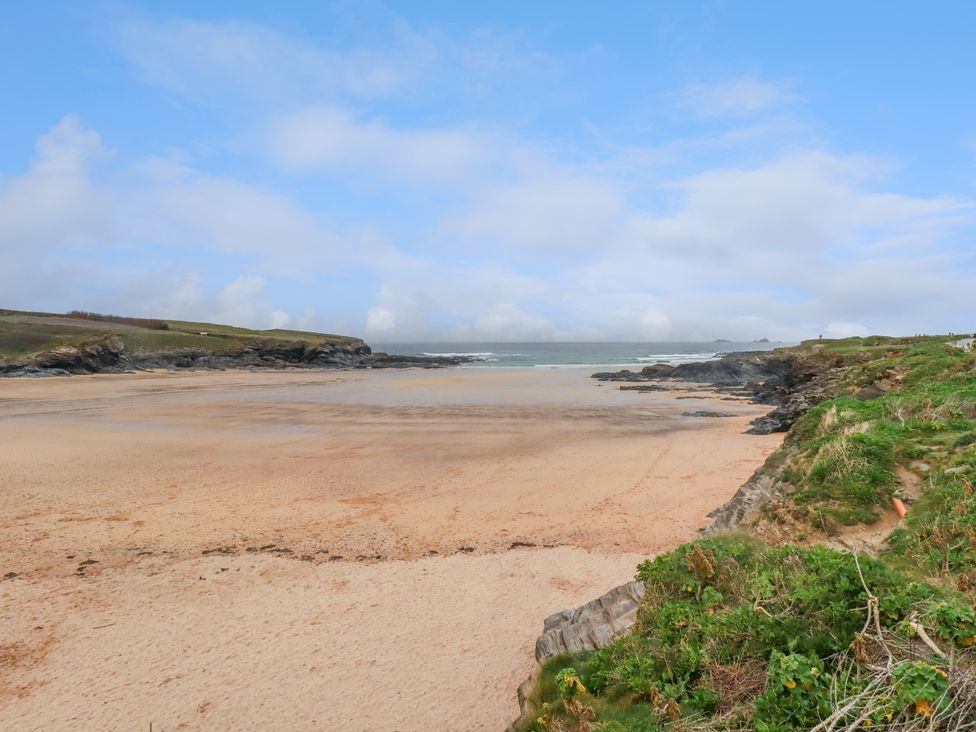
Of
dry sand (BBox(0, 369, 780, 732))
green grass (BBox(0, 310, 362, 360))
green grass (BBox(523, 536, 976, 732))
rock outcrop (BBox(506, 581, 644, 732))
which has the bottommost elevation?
dry sand (BBox(0, 369, 780, 732))

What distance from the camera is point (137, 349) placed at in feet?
246

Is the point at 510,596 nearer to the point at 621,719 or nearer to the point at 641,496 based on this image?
the point at 621,719

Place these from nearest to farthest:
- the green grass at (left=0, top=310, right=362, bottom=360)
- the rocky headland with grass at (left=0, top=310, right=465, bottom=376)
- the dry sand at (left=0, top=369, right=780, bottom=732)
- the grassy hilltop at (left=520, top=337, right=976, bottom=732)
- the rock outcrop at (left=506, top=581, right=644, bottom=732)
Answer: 1. the grassy hilltop at (left=520, top=337, right=976, bottom=732)
2. the rock outcrop at (left=506, top=581, right=644, bottom=732)
3. the dry sand at (left=0, top=369, right=780, bottom=732)
4. the rocky headland with grass at (left=0, top=310, right=465, bottom=376)
5. the green grass at (left=0, top=310, right=362, bottom=360)

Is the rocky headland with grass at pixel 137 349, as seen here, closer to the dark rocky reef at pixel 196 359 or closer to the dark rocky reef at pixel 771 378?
the dark rocky reef at pixel 196 359

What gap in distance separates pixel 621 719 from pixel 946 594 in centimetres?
295

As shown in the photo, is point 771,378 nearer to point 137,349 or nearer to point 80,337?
point 137,349

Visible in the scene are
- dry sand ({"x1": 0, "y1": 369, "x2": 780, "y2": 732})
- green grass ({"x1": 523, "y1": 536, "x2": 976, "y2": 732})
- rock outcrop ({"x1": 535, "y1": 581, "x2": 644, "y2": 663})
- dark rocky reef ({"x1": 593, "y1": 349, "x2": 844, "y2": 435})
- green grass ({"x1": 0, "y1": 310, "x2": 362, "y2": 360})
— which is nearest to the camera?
green grass ({"x1": 523, "y1": 536, "x2": 976, "y2": 732})

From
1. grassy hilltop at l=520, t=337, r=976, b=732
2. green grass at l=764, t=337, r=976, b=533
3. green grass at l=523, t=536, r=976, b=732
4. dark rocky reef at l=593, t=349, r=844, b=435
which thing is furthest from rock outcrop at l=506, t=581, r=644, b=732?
dark rocky reef at l=593, t=349, r=844, b=435

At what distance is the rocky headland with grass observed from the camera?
62.8 m

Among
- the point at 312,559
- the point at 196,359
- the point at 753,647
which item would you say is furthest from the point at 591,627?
the point at 196,359

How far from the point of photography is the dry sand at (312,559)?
21.5 ft

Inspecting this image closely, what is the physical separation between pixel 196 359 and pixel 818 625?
287 ft

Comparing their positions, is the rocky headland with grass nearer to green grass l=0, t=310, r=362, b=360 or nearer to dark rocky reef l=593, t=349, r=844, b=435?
green grass l=0, t=310, r=362, b=360

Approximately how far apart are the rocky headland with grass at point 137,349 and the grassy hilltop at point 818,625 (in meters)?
75.4
